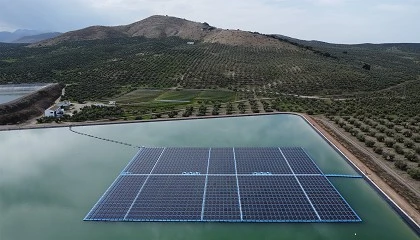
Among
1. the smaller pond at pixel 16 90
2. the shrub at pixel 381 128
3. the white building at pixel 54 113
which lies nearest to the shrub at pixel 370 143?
the shrub at pixel 381 128

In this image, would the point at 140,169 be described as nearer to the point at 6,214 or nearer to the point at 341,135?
the point at 6,214

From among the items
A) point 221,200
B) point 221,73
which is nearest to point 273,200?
point 221,200

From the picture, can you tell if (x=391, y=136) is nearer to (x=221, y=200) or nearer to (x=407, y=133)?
(x=407, y=133)

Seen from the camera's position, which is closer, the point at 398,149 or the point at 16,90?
the point at 398,149

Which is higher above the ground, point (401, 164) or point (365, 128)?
point (365, 128)

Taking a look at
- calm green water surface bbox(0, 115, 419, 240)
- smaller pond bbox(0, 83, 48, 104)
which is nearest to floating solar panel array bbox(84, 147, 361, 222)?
calm green water surface bbox(0, 115, 419, 240)

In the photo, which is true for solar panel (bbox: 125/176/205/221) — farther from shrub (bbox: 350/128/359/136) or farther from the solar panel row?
shrub (bbox: 350/128/359/136)
